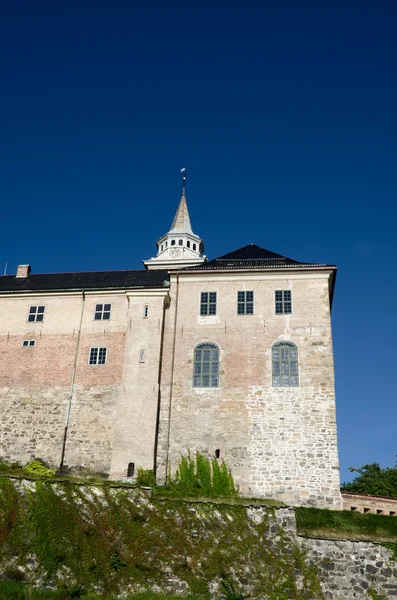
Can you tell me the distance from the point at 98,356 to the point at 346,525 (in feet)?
58.3

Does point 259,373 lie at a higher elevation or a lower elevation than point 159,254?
lower

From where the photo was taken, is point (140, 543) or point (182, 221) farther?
point (182, 221)

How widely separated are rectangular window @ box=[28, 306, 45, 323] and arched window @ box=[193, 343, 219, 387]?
10.7m

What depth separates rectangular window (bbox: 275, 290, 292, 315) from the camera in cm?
3609

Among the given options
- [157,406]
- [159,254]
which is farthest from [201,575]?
[159,254]

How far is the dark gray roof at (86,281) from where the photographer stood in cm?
3991

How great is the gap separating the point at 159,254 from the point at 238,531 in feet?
148

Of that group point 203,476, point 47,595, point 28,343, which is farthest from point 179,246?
point 47,595

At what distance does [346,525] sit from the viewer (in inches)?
1029

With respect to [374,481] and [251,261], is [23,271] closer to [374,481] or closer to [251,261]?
[251,261]

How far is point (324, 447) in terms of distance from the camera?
32.2 meters

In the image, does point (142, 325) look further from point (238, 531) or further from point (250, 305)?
point (238, 531)

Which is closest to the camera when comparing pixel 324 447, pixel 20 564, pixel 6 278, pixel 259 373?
pixel 20 564

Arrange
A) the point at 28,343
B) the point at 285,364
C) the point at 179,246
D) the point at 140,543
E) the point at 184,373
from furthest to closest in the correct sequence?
the point at 179,246, the point at 28,343, the point at 184,373, the point at 285,364, the point at 140,543
